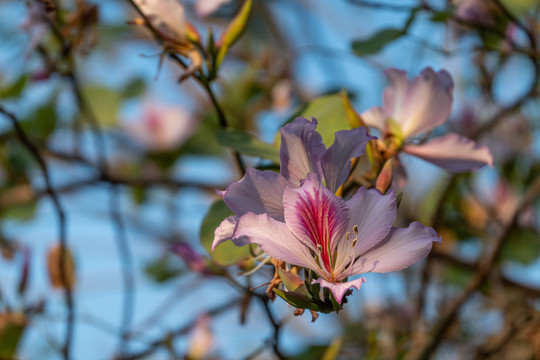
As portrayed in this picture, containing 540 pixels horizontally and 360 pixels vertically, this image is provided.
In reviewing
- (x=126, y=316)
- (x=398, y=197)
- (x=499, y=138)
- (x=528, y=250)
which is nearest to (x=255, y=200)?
(x=398, y=197)

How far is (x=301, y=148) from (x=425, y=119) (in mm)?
189

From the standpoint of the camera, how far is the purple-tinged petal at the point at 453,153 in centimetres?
53

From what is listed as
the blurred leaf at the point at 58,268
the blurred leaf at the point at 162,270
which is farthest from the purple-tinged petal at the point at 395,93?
the blurred leaf at the point at 162,270

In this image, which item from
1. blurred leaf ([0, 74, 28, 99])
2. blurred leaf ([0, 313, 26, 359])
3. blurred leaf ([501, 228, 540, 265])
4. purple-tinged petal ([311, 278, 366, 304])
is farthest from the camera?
blurred leaf ([501, 228, 540, 265])

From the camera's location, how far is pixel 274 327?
554 millimetres

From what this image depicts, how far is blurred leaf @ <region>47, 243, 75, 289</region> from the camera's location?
0.89 metres

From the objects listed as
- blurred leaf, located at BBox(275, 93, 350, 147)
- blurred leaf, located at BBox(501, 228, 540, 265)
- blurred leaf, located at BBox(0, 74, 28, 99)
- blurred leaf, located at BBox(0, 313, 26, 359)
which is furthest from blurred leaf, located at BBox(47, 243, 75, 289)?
blurred leaf, located at BBox(501, 228, 540, 265)

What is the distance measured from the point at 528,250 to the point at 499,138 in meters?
0.31

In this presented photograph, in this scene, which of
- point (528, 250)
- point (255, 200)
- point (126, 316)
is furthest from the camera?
point (528, 250)

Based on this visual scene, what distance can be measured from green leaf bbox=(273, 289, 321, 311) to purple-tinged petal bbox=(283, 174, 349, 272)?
41 millimetres

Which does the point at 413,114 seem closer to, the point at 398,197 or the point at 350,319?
the point at 398,197

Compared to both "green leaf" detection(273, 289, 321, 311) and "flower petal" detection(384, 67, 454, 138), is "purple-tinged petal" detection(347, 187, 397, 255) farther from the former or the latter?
"flower petal" detection(384, 67, 454, 138)

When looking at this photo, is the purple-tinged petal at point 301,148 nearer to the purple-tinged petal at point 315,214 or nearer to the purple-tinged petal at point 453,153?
the purple-tinged petal at point 315,214

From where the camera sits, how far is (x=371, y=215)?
0.39 metres
